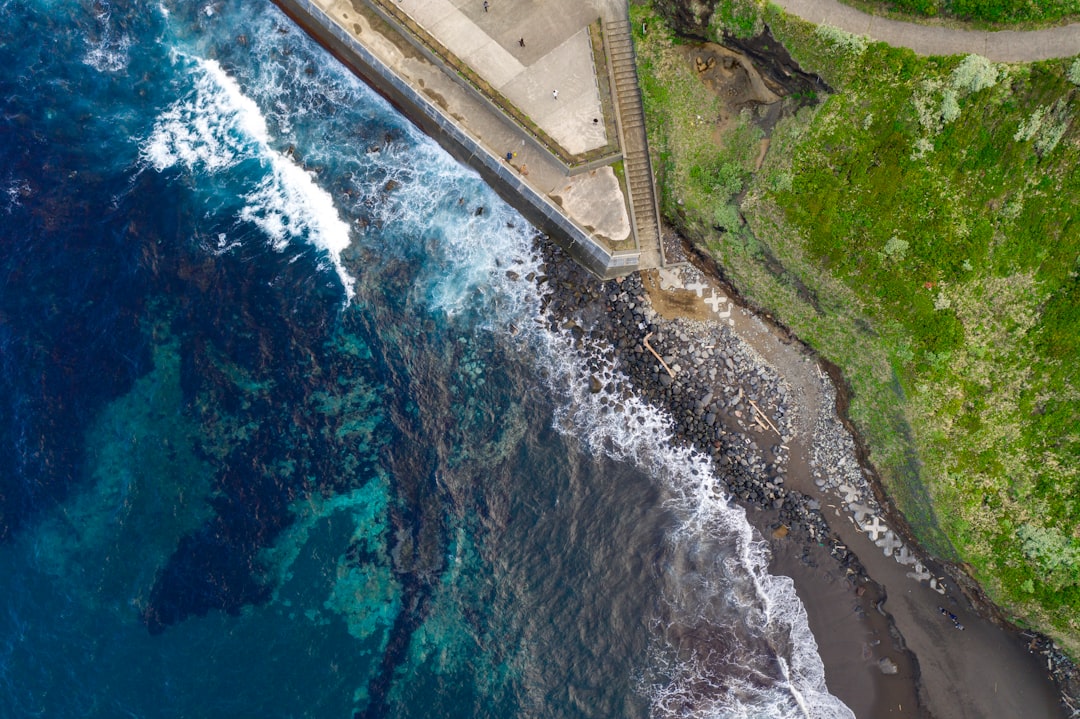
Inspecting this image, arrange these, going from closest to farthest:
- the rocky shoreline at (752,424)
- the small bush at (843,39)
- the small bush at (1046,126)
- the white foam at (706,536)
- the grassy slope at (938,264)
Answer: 1. the small bush at (1046,126)
2. the small bush at (843,39)
3. the grassy slope at (938,264)
4. the white foam at (706,536)
5. the rocky shoreline at (752,424)

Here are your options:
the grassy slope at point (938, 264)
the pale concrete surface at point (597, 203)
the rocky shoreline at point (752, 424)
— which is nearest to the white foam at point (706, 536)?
the rocky shoreline at point (752, 424)

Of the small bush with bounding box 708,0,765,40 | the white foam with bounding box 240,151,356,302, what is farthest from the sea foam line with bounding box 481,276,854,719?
the small bush with bounding box 708,0,765,40

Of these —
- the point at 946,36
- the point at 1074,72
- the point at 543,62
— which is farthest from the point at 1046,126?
the point at 543,62

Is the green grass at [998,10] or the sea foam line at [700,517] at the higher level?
the green grass at [998,10]

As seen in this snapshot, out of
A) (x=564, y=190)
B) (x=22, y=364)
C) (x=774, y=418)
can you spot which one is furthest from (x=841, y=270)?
(x=22, y=364)

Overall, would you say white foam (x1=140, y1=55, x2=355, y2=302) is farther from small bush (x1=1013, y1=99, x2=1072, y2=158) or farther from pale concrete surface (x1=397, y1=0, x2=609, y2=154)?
small bush (x1=1013, y1=99, x2=1072, y2=158)

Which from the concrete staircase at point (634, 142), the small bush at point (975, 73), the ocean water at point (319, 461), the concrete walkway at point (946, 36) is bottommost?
the ocean water at point (319, 461)

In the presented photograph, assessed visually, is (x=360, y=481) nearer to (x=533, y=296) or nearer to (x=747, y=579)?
(x=533, y=296)

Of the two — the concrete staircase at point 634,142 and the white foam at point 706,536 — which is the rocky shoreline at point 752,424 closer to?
the white foam at point 706,536
